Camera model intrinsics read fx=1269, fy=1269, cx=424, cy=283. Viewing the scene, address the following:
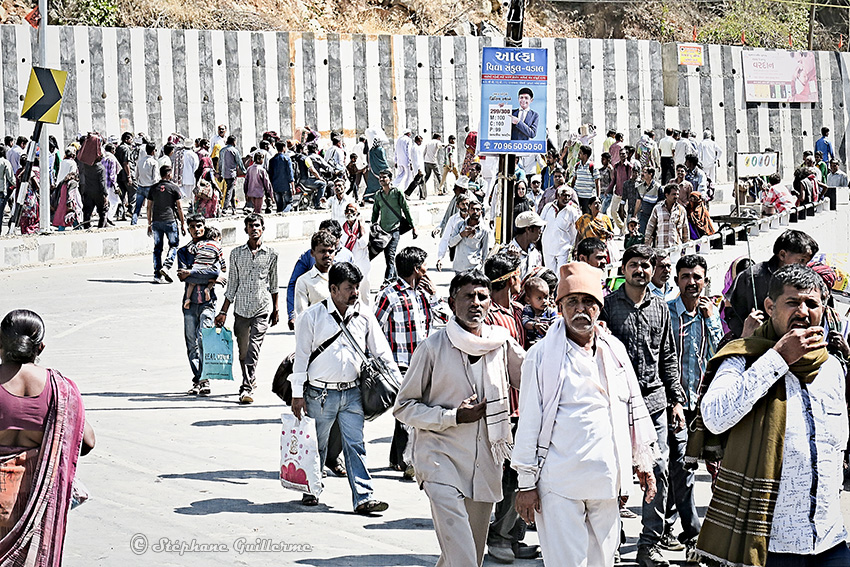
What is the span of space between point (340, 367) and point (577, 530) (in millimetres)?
2935

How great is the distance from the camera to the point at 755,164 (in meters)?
27.8

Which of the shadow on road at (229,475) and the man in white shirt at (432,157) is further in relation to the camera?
the man in white shirt at (432,157)

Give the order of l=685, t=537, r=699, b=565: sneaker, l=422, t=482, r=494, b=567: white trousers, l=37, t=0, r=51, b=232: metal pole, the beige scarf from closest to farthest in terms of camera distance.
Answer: l=422, t=482, r=494, b=567: white trousers
the beige scarf
l=685, t=537, r=699, b=565: sneaker
l=37, t=0, r=51, b=232: metal pole

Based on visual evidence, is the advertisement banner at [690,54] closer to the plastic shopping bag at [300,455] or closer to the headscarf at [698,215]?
the headscarf at [698,215]

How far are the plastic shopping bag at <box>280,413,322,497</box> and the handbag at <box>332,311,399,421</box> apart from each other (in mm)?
383

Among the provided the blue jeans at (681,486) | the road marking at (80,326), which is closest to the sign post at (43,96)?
the road marking at (80,326)

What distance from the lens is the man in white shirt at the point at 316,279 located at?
31.6 ft

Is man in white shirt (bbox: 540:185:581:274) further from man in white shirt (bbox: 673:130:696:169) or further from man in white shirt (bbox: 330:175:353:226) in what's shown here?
man in white shirt (bbox: 673:130:696:169)

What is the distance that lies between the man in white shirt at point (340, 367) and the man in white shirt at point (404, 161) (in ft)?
71.0

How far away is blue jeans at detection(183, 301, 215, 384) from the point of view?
1168 centimetres

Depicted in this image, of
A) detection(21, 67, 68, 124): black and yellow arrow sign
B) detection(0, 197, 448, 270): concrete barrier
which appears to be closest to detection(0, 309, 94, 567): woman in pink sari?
detection(0, 197, 448, 270): concrete barrier

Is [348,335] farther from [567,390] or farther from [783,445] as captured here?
[783,445]

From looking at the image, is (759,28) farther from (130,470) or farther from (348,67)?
(130,470)

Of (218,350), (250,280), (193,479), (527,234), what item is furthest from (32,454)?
(527,234)
